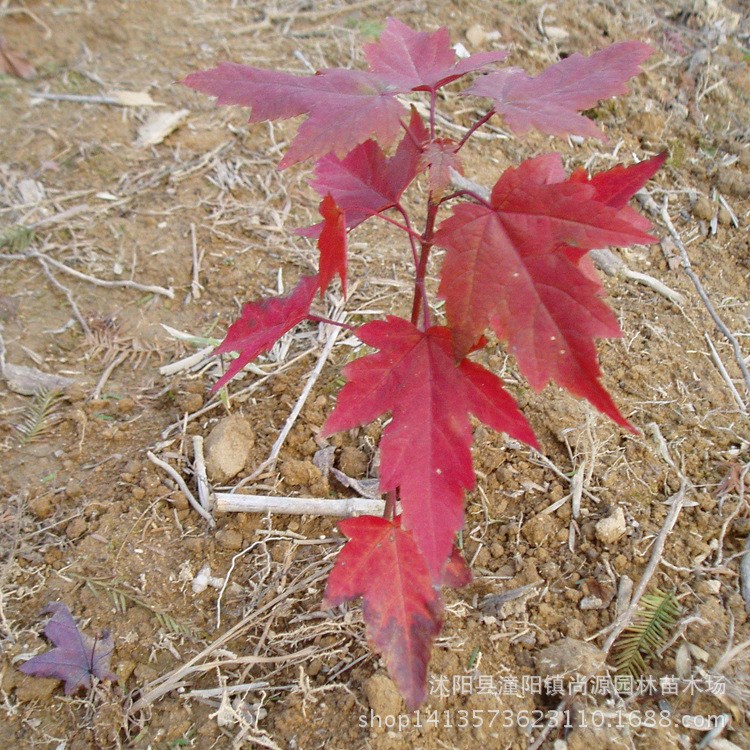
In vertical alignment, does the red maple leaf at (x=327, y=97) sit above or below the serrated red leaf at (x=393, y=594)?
above

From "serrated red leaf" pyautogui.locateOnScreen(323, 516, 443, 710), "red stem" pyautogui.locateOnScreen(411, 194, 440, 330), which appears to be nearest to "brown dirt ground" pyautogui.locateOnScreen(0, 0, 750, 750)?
"serrated red leaf" pyautogui.locateOnScreen(323, 516, 443, 710)

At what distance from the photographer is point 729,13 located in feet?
11.1

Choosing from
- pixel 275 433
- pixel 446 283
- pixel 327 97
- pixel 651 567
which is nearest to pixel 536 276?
pixel 446 283

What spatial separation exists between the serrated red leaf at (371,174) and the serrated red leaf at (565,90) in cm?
19

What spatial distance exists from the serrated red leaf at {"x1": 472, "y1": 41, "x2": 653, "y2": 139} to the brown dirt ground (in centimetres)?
96

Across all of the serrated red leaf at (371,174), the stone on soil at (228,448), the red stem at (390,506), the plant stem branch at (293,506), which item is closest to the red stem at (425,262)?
the serrated red leaf at (371,174)

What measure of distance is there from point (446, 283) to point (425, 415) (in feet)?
0.79

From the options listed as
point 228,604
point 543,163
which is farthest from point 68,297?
point 543,163

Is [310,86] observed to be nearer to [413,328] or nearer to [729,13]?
[413,328]

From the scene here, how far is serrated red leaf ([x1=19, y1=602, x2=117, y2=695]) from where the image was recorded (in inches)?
56.1

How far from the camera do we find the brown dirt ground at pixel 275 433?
143 centimetres

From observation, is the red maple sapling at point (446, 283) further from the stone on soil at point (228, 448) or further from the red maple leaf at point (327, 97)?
the stone on soil at point (228, 448)

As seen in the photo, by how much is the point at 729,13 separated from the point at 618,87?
302 centimetres

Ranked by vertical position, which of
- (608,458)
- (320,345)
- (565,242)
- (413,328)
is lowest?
(608,458)
